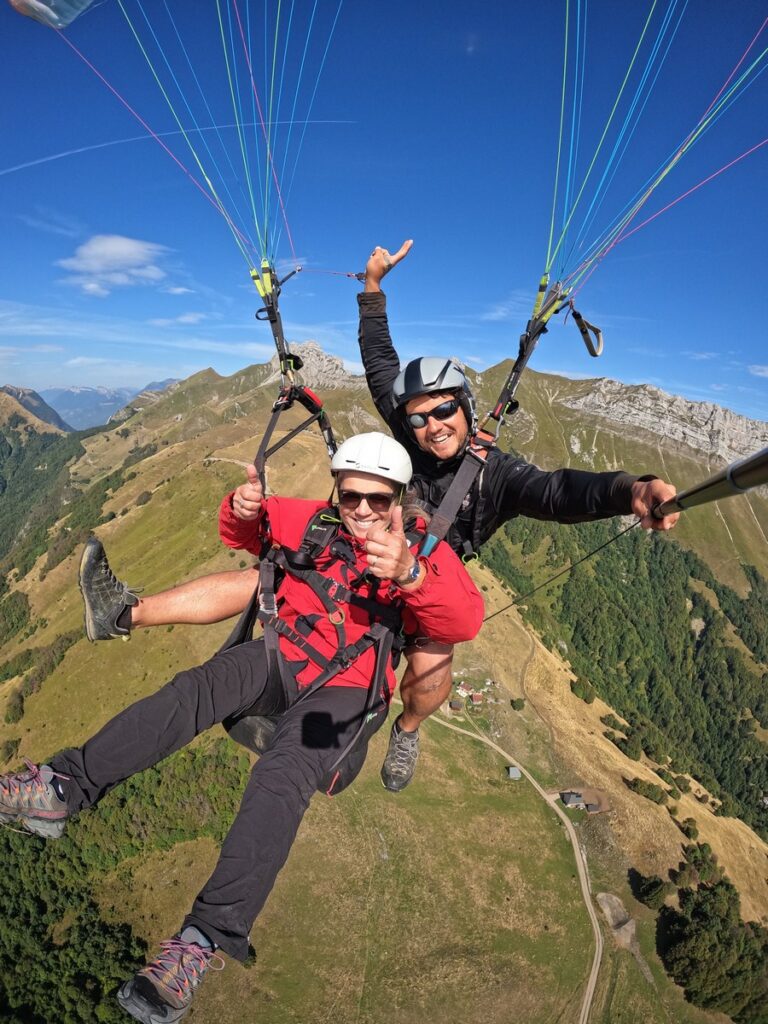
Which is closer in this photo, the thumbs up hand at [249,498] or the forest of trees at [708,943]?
the thumbs up hand at [249,498]

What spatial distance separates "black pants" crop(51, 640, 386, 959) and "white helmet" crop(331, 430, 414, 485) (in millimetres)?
2226

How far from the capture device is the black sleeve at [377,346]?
7.30 meters

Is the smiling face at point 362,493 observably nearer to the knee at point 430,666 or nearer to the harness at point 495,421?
the harness at point 495,421

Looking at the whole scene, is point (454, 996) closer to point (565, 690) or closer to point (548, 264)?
point (565, 690)

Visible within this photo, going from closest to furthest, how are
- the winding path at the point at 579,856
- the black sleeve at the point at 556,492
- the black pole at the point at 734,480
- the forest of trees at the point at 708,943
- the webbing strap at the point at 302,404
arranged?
the black pole at the point at 734,480
the black sleeve at the point at 556,492
the webbing strap at the point at 302,404
the winding path at the point at 579,856
the forest of trees at the point at 708,943

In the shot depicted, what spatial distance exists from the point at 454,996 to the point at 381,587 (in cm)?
4489

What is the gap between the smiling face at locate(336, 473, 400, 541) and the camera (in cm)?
529

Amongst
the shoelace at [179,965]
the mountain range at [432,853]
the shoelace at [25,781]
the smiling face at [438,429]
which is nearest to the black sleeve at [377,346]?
the smiling face at [438,429]

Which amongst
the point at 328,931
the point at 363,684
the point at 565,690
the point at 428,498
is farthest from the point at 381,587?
the point at 565,690

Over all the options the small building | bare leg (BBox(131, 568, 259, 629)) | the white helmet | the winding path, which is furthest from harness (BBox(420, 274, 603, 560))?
the small building

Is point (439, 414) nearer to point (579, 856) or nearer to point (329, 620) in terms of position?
point (329, 620)

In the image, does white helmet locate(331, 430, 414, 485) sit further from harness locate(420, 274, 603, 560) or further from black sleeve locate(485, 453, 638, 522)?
black sleeve locate(485, 453, 638, 522)

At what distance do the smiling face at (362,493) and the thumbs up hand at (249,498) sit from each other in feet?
2.74

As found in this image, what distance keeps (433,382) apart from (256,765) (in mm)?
4332
